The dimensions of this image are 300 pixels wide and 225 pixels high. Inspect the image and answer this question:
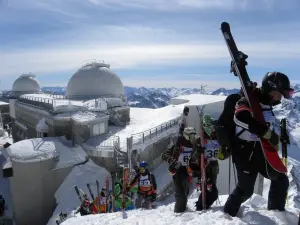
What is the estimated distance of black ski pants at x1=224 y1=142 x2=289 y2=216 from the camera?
4023 millimetres

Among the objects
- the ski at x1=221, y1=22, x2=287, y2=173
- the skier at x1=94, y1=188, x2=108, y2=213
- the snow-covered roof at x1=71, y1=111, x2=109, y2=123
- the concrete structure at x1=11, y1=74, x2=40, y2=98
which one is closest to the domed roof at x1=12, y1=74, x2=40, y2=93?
the concrete structure at x1=11, y1=74, x2=40, y2=98

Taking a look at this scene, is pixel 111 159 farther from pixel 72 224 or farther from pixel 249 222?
pixel 249 222

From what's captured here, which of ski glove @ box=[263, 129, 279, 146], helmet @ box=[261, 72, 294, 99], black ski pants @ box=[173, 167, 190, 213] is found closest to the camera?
ski glove @ box=[263, 129, 279, 146]

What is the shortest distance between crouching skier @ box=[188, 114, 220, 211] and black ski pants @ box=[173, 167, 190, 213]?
0.66 ft

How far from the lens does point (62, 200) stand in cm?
1448

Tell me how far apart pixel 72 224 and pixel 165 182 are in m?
10.8

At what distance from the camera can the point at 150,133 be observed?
18250mm

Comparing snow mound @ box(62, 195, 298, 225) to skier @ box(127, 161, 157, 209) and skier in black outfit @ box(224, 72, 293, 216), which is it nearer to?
skier in black outfit @ box(224, 72, 293, 216)

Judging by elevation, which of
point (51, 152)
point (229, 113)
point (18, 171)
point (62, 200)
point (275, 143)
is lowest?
point (62, 200)

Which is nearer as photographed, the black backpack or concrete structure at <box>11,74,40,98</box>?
the black backpack

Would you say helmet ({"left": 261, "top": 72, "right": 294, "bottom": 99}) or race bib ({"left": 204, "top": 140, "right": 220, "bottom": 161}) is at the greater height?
helmet ({"left": 261, "top": 72, "right": 294, "bottom": 99})

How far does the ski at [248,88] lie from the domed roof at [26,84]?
177ft

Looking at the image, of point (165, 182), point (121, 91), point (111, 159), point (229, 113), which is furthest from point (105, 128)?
point (229, 113)

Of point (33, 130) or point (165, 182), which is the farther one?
point (33, 130)
